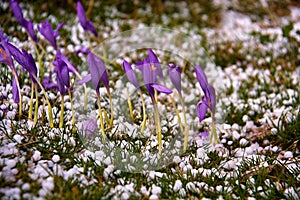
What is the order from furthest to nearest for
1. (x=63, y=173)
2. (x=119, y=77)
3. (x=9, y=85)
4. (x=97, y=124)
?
(x=119, y=77) → (x=9, y=85) → (x=97, y=124) → (x=63, y=173)

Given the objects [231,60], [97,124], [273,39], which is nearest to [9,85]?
[97,124]

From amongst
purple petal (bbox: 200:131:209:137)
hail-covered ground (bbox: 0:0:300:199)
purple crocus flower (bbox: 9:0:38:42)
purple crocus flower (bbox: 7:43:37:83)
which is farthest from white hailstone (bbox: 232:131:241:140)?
purple crocus flower (bbox: 9:0:38:42)

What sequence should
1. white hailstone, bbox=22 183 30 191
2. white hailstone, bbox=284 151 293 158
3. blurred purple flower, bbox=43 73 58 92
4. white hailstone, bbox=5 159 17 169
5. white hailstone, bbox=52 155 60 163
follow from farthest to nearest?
blurred purple flower, bbox=43 73 58 92
white hailstone, bbox=284 151 293 158
white hailstone, bbox=52 155 60 163
white hailstone, bbox=5 159 17 169
white hailstone, bbox=22 183 30 191

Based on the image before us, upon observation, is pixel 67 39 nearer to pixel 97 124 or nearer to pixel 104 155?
pixel 97 124

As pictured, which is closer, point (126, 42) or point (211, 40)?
Answer: point (126, 42)

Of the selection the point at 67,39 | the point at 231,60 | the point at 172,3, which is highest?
the point at 172,3

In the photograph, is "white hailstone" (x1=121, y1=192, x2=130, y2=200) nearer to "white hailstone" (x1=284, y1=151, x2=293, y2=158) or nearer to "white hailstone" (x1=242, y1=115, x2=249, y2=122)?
"white hailstone" (x1=284, y1=151, x2=293, y2=158)

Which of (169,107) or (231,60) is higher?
(231,60)

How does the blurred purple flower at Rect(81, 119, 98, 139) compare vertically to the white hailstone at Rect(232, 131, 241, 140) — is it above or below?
above

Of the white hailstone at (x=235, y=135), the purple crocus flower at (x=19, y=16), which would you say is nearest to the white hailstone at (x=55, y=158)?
the purple crocus flower at (x=19, y=16)
